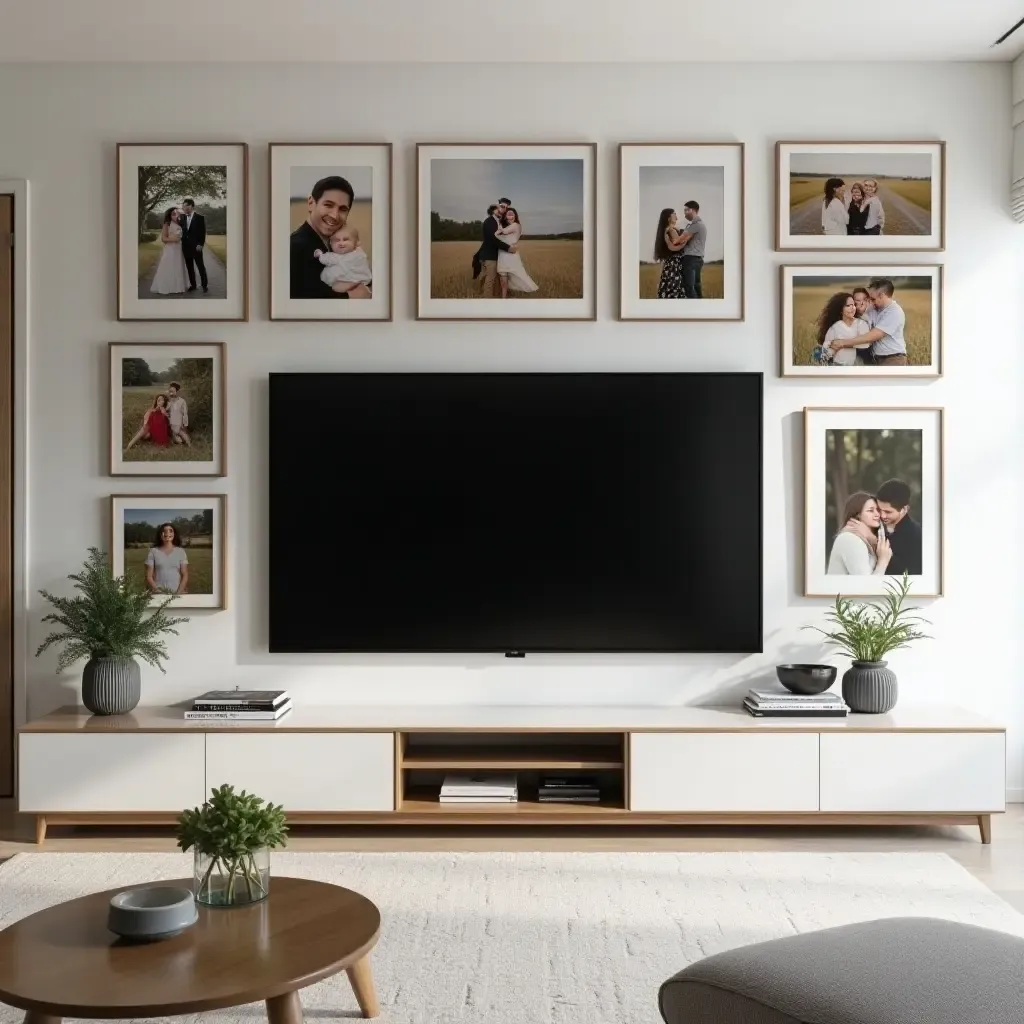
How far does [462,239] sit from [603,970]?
8.70 feet

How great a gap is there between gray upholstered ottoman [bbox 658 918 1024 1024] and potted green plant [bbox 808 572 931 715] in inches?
85.2

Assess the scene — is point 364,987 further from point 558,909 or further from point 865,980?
point 865,980

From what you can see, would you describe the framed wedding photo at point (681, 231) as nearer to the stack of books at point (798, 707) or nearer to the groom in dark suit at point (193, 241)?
the stack of books at point (798, 707)

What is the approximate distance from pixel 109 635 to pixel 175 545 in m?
0.42

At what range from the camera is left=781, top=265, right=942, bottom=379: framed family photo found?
432 centimetres

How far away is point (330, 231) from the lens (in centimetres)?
434

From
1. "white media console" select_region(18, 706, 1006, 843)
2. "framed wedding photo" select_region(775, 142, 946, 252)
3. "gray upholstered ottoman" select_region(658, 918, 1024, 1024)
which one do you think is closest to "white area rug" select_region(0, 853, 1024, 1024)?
"white media console" select_region(18, 706, 1006, 843)

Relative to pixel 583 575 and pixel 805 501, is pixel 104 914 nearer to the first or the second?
pixel 583 575

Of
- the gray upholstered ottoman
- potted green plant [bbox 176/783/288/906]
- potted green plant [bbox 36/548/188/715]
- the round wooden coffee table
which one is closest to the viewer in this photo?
the gray upholstered ottoman

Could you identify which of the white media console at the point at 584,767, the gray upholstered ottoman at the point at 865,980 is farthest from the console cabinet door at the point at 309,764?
the gray upholstered ottoman at the point at 865,980

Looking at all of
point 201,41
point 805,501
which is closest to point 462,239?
point 201,41

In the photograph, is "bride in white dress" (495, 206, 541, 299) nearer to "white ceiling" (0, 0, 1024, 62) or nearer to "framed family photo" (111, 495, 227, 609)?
"white ceiling" (0, 0, 1024, 62)

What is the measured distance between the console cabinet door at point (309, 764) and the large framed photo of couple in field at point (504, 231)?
5.21ft

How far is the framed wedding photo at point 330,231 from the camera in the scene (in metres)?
4.31
